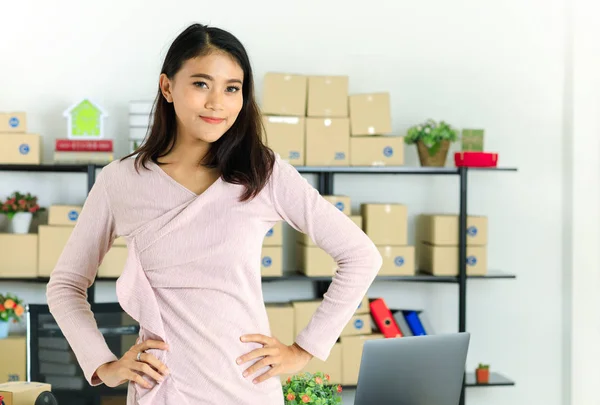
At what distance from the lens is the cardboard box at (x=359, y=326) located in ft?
13.0

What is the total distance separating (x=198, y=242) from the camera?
1.41m

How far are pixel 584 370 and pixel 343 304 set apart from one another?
3206mm

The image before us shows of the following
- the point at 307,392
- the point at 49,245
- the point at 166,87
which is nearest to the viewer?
the point at 166,87

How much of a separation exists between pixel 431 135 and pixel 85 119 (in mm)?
1676

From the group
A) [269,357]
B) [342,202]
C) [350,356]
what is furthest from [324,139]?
[269,357]

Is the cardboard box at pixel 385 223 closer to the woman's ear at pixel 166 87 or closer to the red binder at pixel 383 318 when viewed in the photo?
the red binder at pixel 383 318

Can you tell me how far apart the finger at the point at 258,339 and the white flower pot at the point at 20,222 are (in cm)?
273

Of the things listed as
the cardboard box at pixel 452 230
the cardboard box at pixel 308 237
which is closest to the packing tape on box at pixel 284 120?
the cardboard box at pixel 308 237

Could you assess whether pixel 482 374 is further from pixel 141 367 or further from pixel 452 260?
pixel 141 367

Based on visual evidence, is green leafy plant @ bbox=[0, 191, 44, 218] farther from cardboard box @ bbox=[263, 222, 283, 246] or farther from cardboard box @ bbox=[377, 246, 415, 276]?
cardboard box @ bbox=[377, 246, 415, 276]

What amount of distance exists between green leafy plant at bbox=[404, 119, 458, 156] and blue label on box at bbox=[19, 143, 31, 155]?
1.83 metres

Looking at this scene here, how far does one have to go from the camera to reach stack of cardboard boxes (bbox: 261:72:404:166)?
3895 millimetres

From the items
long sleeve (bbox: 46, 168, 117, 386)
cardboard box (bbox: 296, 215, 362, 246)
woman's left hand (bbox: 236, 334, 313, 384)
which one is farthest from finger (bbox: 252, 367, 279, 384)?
cardboard box (bbox: 296, 215, 362, 246)

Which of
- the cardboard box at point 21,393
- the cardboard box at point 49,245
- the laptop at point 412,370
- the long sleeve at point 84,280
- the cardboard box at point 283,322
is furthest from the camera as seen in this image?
the cardboard box at point 283,322
